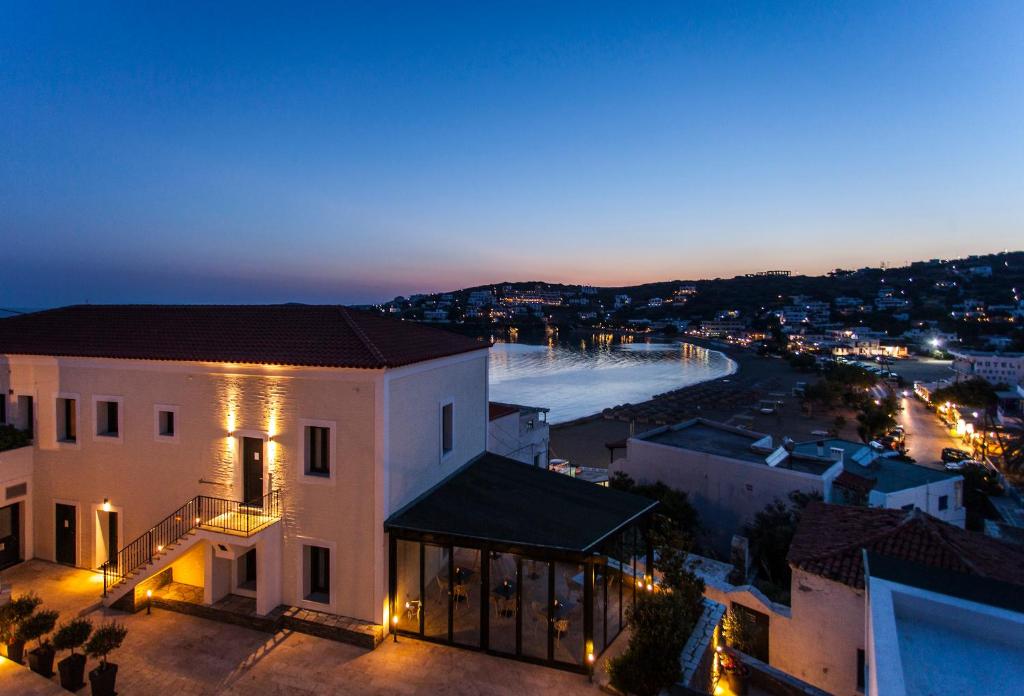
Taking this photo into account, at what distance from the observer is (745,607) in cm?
1187

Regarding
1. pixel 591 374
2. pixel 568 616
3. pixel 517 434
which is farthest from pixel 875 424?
pixel 591 374

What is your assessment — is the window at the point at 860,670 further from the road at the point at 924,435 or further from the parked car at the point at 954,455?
the parked car at the point at 954,455

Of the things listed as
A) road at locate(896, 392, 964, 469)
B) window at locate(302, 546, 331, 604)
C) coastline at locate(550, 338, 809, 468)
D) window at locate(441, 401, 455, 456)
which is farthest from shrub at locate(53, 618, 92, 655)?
road at locate(896, 392, 964, 469)

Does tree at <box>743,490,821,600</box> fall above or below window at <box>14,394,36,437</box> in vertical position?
below

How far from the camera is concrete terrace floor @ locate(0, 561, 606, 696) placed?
8.20 m

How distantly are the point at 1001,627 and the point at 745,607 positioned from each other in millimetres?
6029

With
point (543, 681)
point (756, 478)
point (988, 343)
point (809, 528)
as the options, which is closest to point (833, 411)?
point (756, 478)

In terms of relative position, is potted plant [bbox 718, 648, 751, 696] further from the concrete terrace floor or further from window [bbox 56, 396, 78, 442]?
window [bbox 56, 396, 78, 442]

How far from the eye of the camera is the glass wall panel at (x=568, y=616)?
9109mm

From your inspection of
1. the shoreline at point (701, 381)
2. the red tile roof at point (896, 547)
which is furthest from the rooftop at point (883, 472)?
the shoreline at point (701, 381)

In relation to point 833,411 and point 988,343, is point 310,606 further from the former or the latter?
point 988,343

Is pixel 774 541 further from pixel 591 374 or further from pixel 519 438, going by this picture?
pixel 591 374

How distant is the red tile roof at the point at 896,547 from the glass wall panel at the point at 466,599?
656 centimetres

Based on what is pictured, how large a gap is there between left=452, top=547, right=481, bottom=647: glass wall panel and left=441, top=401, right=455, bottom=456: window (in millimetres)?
2356
